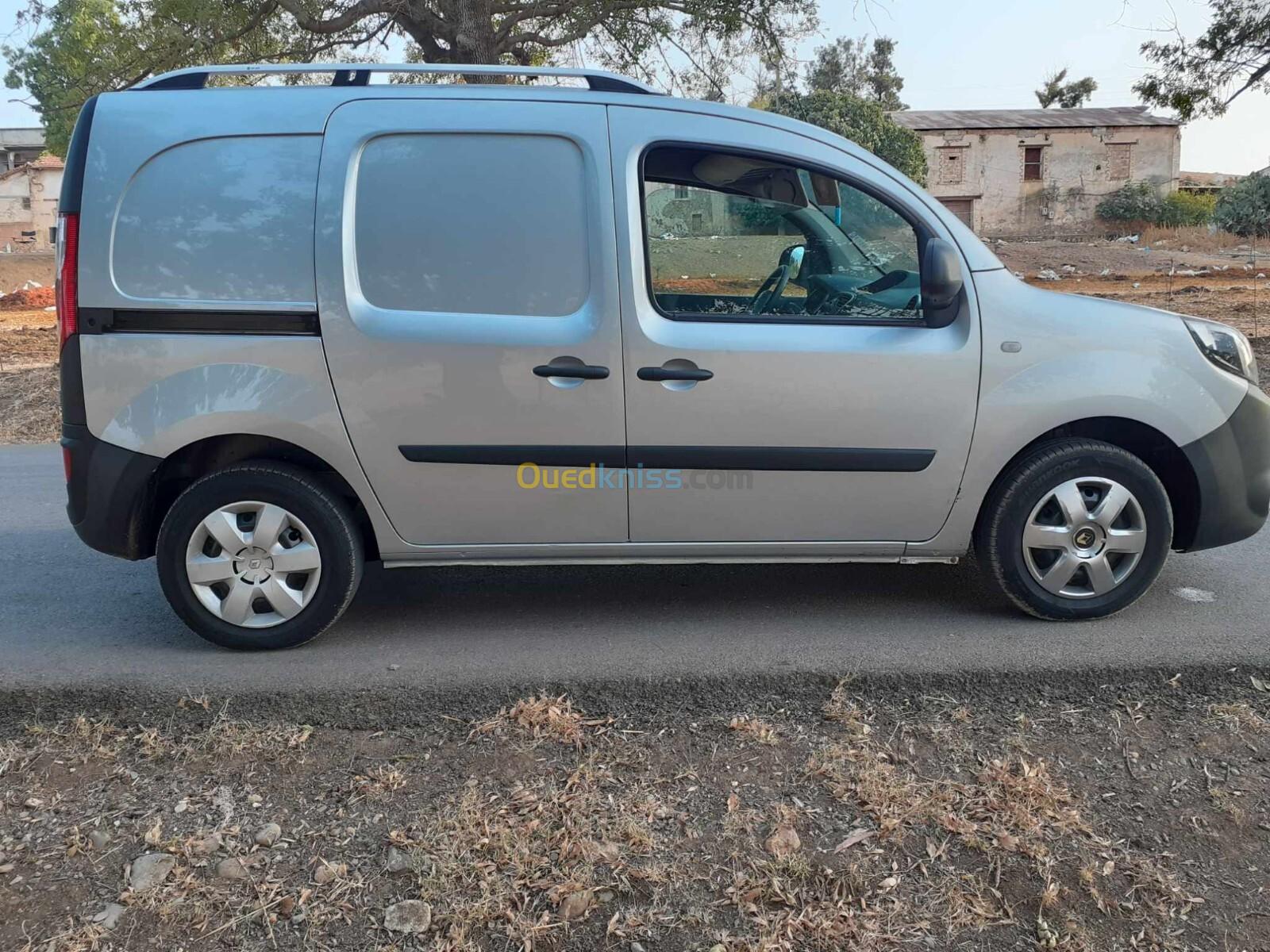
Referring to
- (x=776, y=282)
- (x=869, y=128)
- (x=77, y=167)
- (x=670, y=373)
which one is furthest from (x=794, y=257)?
(x=869, y=128)

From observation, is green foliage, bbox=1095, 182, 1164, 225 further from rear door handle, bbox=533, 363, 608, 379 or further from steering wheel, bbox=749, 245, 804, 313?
rear door handle, bbox=533, 363, 608, 379

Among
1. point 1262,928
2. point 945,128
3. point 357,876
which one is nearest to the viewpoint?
point 1262,928

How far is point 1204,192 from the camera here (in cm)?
4409

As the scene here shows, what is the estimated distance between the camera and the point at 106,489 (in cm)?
399

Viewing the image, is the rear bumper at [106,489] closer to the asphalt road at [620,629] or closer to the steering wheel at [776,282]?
the asphalt road at [620,629]

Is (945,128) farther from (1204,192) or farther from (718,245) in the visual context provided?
(718,245)

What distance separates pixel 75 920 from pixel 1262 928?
2.66m

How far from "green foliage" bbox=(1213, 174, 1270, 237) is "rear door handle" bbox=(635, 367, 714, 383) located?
2488cm

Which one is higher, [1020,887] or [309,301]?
[309,301]

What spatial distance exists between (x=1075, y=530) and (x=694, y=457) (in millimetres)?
1466

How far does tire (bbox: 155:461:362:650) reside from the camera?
13.1ft

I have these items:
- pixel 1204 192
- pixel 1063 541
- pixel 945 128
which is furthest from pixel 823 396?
pixel 1204 192

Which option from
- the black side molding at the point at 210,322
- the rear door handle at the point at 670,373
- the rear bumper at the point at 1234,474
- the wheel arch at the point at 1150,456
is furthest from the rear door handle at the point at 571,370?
the rear bumper at the point at 1234,474

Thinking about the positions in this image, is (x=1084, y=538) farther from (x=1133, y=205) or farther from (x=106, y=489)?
(x=1133, y=205)
